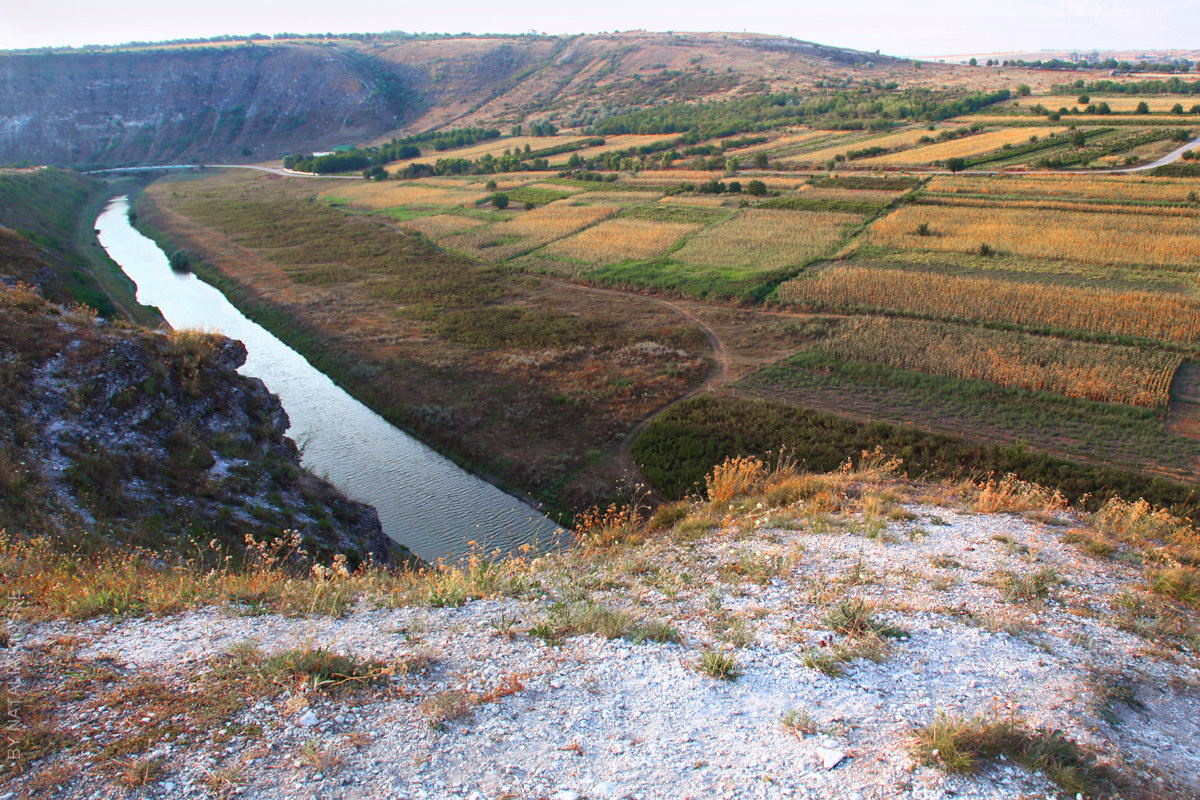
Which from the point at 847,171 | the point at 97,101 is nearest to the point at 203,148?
the point at 97,101

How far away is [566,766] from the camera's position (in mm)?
5875

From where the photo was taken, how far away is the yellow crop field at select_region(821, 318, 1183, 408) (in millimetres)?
24000

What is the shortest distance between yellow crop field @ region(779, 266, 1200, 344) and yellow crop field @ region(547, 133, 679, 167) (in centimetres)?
6122

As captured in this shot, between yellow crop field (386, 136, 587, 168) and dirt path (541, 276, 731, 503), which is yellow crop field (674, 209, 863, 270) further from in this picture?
yellow crop field (386, 136, 587, 168)

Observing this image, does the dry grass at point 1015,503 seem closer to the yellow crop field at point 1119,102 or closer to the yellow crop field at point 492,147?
the yellow crop field at point 1119,102

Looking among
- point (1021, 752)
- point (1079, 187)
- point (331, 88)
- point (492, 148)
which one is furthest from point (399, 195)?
point (331, 88)

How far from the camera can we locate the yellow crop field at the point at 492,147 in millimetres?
104938

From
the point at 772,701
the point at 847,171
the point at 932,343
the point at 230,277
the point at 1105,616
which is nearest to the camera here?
the point at 772,701

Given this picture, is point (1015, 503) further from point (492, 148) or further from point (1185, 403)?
point (492, 148)

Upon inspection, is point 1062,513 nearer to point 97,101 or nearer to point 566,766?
point 566,766

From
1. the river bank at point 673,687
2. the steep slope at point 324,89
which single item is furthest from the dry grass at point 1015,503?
the steep slope at point 324,89

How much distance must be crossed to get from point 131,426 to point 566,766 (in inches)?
646

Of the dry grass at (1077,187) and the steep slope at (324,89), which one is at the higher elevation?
→ the steep slope at (324,89)

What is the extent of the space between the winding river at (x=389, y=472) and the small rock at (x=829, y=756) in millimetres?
8435
